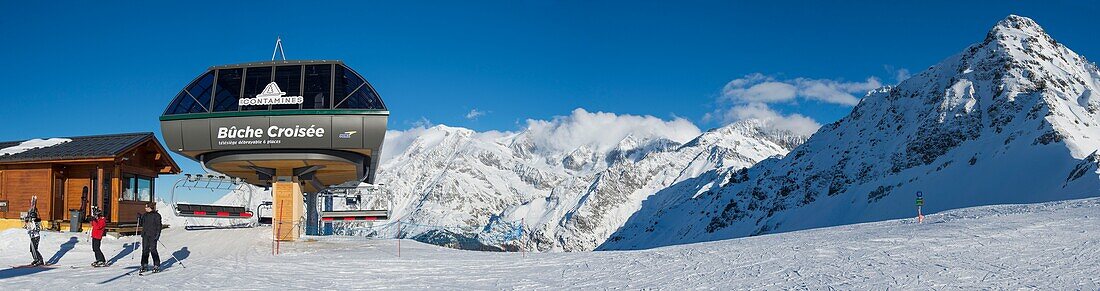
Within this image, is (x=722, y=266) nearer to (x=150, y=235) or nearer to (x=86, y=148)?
(x=150, y=235)

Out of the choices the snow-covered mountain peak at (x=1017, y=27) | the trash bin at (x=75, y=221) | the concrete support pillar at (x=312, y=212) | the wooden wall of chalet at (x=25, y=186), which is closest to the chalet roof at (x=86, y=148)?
the wooden wall of chalet at (x=25, y=186)

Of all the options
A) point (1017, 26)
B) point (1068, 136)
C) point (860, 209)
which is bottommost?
point (860, 209)

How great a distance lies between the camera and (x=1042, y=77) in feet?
517

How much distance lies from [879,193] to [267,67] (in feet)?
431

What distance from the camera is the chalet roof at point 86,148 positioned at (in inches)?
1286

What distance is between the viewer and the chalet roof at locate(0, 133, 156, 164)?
32656mm

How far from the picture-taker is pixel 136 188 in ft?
121

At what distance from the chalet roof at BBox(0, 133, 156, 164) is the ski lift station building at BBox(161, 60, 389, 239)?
491 centimetres

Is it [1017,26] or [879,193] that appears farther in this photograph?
[1017,26]

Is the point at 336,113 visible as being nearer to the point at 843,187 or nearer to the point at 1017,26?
the point at 843,187

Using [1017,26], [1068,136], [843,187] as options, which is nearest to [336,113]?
[1068,136]

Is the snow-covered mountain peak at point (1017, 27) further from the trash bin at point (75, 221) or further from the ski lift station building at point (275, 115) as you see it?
the trash bin at point (75, 221)

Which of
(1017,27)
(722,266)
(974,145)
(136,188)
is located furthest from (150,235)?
(1017,27)

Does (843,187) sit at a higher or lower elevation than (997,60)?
lower
